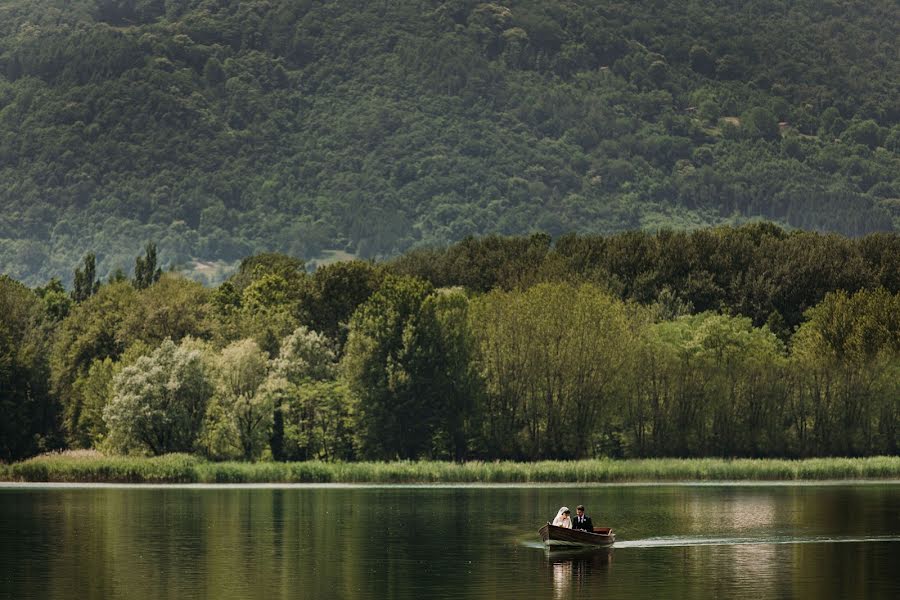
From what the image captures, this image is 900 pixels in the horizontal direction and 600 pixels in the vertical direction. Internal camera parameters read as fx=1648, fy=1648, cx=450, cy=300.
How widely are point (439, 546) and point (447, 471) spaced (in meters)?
46.8

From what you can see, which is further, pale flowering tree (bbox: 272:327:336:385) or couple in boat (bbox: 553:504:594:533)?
pale flowering tree (bbox: 272:327:336:385)

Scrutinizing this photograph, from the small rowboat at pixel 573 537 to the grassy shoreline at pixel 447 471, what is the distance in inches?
1831

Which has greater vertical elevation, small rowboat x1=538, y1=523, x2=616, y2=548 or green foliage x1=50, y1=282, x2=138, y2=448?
green foliage x1=50, y1=282, x2=138, y2=448

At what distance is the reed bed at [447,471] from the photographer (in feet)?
377

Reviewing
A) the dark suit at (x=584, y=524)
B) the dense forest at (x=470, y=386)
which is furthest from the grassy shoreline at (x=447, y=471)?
A: the dark suit at (x=584, y=524)

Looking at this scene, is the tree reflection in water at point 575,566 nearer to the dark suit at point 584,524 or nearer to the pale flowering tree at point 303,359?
the dark suit at point 584,524

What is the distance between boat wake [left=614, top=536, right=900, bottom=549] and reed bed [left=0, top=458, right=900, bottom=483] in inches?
1692

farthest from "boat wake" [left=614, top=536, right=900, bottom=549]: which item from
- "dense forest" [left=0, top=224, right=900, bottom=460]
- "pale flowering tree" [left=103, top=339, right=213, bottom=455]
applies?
"pale flowering tree" [left=103, top=339, right=213, bottom=455]

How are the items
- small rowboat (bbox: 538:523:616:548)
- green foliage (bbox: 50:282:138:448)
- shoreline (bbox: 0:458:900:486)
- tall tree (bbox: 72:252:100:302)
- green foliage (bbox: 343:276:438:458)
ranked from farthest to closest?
tall tree (bbox: 72:252:100:302) → green foliage (bbox: 50:282:138:448) → green foliage (bbox: 343:276:438:458) → shoreline (bbox: 0:458:900:486) → small rowboat (bbox: 538:523:616:548)

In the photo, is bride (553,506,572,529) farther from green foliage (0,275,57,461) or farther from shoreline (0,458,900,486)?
green foliage (0,275,57,461)

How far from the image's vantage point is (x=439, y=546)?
68688 millimetres

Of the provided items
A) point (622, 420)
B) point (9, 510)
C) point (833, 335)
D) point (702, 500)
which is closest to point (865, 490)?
point (702, 500)

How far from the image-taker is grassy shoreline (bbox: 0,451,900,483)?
114812 millimetres

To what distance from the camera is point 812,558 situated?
63.9 metres
